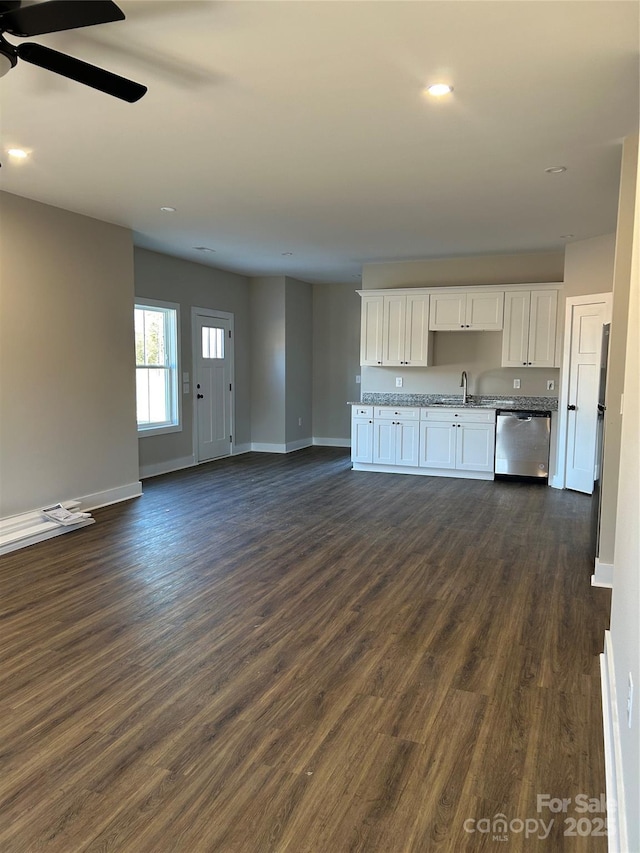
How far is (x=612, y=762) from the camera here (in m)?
2.04

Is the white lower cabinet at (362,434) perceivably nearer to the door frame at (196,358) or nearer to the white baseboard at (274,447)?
the white baseboard at (274,447)

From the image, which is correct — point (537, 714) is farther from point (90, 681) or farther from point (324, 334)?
point (324, 334)

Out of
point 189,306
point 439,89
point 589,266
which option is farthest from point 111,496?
point 589,266

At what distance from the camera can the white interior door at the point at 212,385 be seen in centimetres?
811

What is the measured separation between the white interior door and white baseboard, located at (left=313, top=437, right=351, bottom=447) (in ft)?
6.12

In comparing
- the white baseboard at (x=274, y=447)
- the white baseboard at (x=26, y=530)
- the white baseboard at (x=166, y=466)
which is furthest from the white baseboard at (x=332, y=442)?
the white baseboard at (x=26, y=530)

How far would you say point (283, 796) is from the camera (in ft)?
6.44

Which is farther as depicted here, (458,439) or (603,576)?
(458,439)

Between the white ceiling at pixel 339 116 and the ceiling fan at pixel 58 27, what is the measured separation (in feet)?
0.77

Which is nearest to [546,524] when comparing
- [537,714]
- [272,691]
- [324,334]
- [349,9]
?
[537,714]

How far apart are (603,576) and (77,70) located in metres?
3.94

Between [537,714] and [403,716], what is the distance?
55cm

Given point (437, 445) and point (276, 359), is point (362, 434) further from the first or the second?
point (276, 359)

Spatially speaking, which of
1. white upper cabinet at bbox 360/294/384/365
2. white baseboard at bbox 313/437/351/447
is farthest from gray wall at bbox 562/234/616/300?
white baseboard at bbox 313/437/351/447
